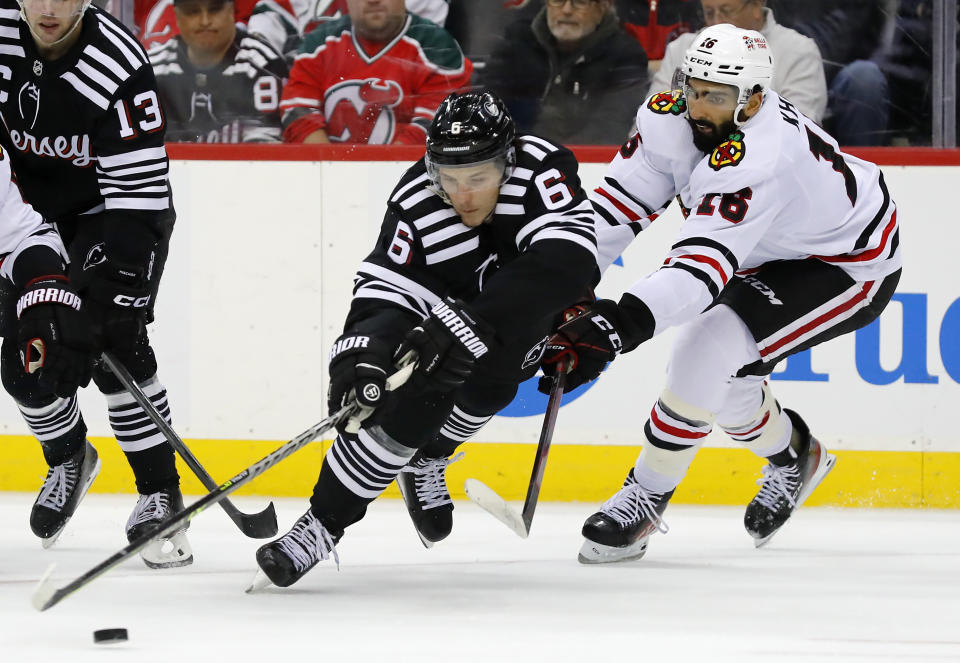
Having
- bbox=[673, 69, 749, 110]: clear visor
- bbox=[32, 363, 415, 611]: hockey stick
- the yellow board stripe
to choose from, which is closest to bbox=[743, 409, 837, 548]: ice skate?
the yellow board stripe

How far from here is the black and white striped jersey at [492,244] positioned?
2.62 metres

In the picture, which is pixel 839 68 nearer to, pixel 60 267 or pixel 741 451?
pixel 741 451

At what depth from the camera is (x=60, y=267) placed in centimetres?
283

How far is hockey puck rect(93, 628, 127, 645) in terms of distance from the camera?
213cm

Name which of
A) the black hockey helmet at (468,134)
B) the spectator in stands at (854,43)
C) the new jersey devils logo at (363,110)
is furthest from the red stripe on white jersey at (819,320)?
the new jersey devils logo at (363,110)

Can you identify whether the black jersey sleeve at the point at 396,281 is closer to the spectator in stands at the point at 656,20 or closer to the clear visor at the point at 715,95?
the clear visor at the point at 715,95

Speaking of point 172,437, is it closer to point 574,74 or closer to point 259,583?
point 259,583

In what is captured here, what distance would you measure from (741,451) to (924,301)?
634mm

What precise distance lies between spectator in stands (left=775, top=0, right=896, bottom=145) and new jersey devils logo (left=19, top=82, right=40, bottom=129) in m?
2.12

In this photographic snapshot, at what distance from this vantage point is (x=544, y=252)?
8.56 feet

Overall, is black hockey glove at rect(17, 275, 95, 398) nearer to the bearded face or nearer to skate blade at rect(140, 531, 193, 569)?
skate blade at rect(140, 531, 193, 569)

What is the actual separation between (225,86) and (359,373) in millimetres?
2124

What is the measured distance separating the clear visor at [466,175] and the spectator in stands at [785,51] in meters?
1.62

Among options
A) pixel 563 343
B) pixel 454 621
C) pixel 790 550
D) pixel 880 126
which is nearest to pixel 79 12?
pixel 563 343
